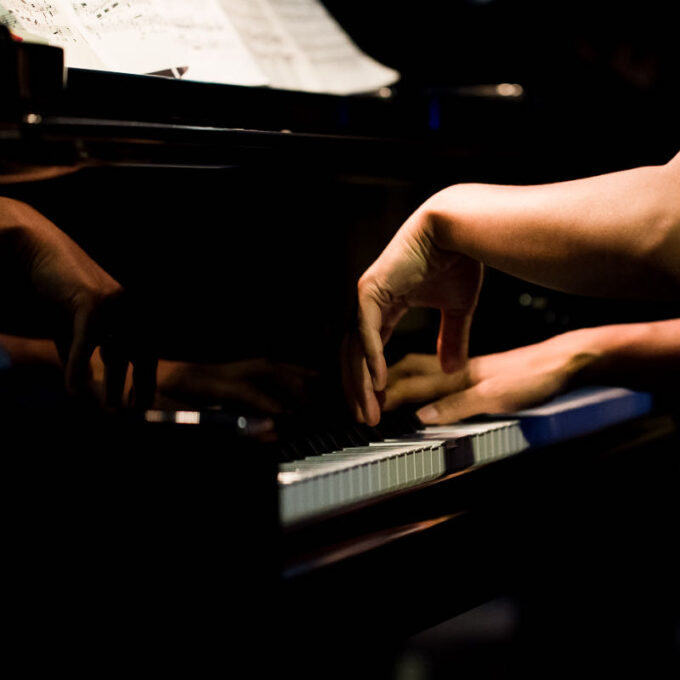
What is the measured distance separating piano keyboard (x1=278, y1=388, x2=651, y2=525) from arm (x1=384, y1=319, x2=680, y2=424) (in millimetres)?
30

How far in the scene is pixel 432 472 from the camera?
1205 millimetres

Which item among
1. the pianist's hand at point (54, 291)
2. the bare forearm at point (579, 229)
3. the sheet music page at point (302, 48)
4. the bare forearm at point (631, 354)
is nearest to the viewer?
the pianist's hand at point (54, 291)

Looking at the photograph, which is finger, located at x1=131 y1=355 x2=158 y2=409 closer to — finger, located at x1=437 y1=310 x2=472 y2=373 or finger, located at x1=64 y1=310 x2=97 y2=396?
finger, located at x1=64 y1=310 x2=97 y2=396

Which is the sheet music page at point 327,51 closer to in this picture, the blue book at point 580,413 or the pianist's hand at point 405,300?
the pianist's hand at point 405,300

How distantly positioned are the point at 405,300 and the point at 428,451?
0.99 feet

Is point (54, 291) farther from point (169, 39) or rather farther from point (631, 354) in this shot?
point (631, 354)

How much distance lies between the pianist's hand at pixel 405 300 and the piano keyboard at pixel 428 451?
10 cm

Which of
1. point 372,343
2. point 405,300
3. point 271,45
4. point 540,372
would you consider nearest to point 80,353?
point 372,343

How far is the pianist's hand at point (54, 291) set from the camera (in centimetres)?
104

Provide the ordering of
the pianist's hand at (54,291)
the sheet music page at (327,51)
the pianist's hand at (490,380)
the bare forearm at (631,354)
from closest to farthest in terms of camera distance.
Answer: the pianist's hand at (54,291)
the pianist's hand at (490,380)
the bare forearm at (631,354)
the sheet music page at (327,51)

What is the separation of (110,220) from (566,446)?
875 millimetres

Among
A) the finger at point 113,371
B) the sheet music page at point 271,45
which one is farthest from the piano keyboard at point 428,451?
the sheet music page at point 271,45

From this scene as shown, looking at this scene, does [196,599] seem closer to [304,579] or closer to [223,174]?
[304,579]

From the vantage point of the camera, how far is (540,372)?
1623 mm
